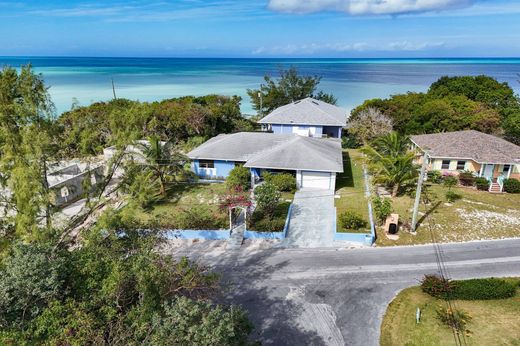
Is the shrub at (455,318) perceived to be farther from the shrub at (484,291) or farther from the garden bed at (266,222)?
the garden bed at (266,222)

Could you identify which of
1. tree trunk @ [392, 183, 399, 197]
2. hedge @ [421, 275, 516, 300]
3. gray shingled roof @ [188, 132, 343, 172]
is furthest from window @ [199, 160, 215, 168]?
hedge @ [421, 275, 516, 300]

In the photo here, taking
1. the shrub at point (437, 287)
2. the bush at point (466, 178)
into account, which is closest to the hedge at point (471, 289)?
the shrub at point (437, 287)

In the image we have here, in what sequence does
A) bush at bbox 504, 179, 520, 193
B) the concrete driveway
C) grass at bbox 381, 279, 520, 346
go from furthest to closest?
bush at bbox 504, 179, 520, 193 → the concrete driveway → grass at bbox 381, 279, 520, 346

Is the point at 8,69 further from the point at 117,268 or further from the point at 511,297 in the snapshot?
the point at 511,297

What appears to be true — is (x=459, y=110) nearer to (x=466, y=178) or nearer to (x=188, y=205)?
(x=466, y=178)

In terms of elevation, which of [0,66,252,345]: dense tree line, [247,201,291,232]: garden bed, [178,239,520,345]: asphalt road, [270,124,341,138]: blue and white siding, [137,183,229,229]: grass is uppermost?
[0,66,252,345]: dense tree line

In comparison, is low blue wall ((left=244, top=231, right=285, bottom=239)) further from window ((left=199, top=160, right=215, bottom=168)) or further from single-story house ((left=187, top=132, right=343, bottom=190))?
window ((left=199, top=160, right=215, bottom=168))

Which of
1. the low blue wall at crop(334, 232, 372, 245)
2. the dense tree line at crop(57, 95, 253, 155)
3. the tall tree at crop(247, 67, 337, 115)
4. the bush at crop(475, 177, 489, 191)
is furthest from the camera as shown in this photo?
the tall tree at crop(247, 67, 337, 115)
